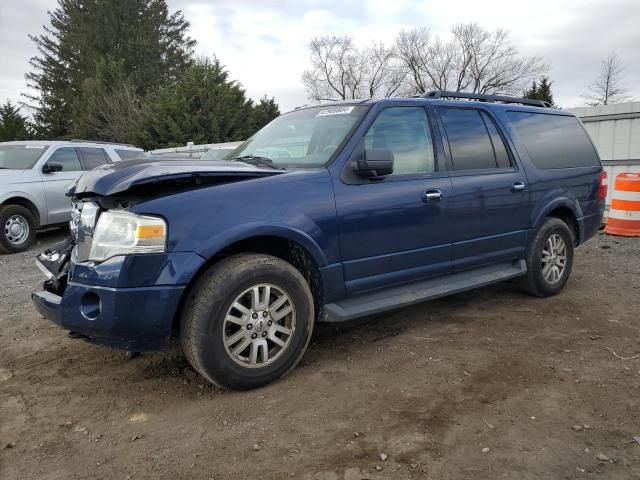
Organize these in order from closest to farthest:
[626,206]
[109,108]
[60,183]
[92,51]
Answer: [626,206] < [60,183] < [109,108] < [92,51]

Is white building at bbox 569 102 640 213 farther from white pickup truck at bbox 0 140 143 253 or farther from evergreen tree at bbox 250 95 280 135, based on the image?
evergreen tree at bbox 250 95 280 135

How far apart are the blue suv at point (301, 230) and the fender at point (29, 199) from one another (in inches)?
214

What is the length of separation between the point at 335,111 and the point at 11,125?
37335 mm

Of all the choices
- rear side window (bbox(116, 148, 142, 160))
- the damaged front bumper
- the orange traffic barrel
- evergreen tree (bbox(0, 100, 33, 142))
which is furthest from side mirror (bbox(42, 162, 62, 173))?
evergreen tree (bbox(0, 100, 33, 142))

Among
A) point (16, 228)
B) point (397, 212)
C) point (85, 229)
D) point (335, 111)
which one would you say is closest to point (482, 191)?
point (397, 212)

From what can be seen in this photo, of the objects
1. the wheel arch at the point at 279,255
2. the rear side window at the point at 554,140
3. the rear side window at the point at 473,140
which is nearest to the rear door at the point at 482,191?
the rear side window at the point at 473,140

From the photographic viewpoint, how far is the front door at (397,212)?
3.51 m

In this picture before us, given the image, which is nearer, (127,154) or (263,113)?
(127,154)

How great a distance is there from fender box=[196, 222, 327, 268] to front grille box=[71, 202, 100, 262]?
2.27ft

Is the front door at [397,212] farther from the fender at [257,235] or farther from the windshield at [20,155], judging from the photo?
the windshield at [20,155]

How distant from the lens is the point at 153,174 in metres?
2.89

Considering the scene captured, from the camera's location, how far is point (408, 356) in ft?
12.0

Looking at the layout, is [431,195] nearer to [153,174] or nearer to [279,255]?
[279,255]

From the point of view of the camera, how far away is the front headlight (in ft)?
9.18
